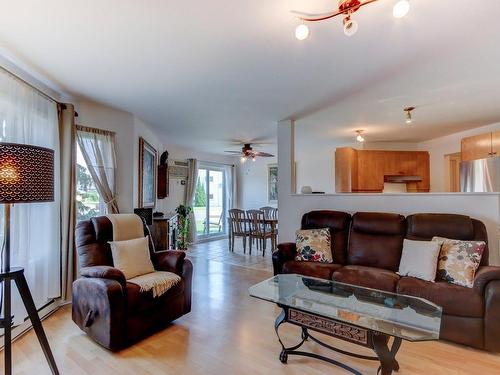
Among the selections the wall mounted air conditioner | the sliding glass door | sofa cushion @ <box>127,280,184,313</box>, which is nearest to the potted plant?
the wall mounted air conditioner

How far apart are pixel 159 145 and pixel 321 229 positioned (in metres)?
3.97

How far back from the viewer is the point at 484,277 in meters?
2.21

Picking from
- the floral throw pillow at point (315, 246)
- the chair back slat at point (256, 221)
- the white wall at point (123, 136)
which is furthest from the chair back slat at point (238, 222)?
the floral throw pillow at point (315, 246)

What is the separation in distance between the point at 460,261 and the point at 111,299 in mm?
2949

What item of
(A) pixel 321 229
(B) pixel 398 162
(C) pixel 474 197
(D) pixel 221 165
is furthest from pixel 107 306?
(D) pixel 221 165

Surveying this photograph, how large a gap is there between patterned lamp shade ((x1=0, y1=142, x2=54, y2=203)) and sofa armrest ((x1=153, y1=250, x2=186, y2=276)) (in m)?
1.38

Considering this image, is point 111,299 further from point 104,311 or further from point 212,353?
point 212,353

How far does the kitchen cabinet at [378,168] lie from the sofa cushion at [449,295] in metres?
3.15

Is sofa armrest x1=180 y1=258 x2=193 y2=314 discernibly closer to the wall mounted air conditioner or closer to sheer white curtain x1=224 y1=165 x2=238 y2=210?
the wall mounted air conditioner

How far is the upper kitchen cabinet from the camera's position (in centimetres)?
391

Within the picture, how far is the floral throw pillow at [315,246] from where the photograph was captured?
3.21 m

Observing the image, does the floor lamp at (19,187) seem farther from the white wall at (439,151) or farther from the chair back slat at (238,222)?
the white wall at (439,151)

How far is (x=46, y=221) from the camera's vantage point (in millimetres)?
2850

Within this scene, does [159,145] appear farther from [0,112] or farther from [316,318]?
[316,318]
